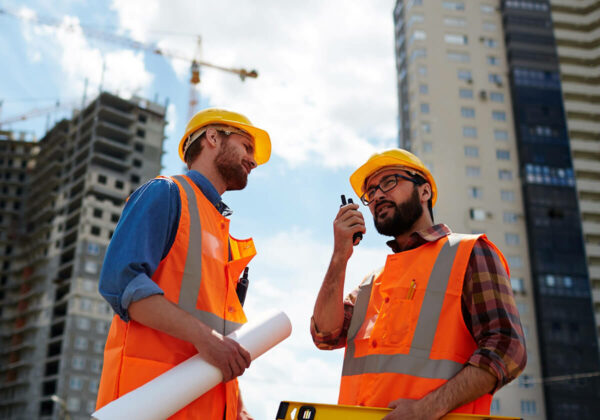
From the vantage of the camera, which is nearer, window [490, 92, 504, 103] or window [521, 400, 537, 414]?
window [521, 400, 537, 414]

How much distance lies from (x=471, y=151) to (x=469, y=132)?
219cm

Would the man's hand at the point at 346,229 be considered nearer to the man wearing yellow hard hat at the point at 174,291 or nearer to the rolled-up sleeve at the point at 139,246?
the man wearing yellow hard hat at the point at 174,291

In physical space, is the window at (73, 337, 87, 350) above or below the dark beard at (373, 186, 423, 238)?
above

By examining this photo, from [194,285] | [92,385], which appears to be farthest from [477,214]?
[194,285]

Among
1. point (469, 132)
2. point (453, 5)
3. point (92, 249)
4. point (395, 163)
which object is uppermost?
point (453, 5)

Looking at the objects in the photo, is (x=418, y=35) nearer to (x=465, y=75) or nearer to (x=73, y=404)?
(x=465, y=75)

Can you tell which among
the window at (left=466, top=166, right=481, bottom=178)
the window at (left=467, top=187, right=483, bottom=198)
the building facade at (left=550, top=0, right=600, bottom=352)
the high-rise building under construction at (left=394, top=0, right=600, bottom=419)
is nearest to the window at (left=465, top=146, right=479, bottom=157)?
the high-rise building under construction at (left=394, top=0, right=600, bottom=419)

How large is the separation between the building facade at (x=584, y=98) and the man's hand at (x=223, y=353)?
2559 inches

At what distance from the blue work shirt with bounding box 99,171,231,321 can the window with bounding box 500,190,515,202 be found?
63087 mm

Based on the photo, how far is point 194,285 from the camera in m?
3.23

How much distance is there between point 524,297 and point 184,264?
2399 inches

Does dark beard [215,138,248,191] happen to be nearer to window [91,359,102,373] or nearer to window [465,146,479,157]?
window [465,146,479,157]

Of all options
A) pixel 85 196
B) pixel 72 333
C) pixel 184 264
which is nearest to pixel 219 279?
pixel 184 264

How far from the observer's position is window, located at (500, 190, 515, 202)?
62875 mm
